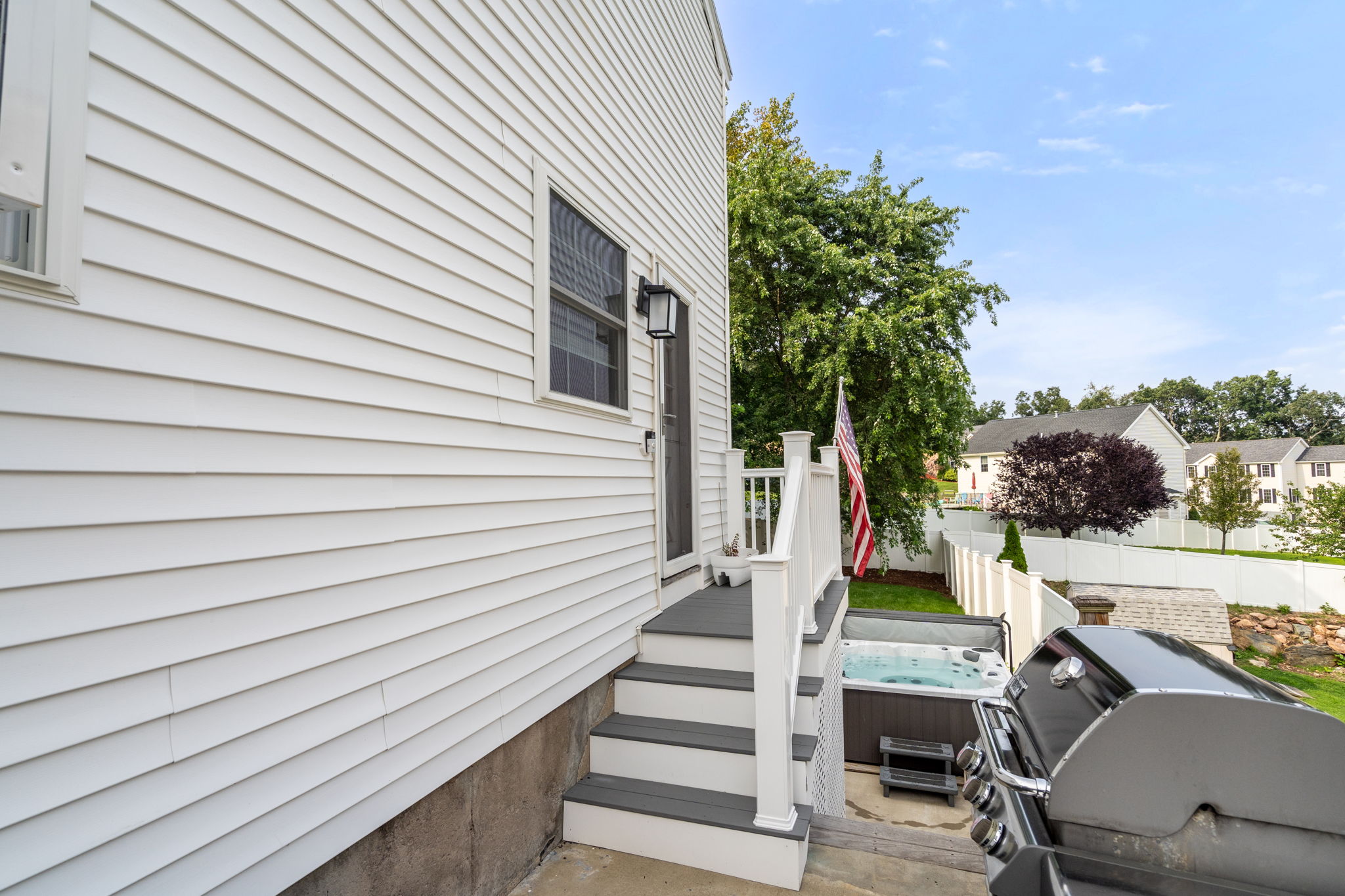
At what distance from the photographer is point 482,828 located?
229 cm

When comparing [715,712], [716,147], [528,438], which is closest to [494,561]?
[528,438]

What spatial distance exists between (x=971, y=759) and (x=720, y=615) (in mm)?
1818

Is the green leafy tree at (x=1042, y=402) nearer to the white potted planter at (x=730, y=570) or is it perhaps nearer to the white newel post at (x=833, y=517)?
the white newel post at (x=833, y=517)

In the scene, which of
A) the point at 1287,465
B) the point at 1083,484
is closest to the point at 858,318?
the point at 1083,484

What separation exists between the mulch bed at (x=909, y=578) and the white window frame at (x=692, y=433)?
10102 mm

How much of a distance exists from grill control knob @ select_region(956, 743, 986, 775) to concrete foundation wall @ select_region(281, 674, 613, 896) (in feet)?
5.51

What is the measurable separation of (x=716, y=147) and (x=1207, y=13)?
17.6m

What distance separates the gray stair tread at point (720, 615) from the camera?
3477mm

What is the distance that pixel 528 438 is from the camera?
266 cm

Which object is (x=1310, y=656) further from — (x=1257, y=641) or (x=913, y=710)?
(x=913, y=710)

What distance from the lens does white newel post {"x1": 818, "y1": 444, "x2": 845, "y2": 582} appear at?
16.2 ft

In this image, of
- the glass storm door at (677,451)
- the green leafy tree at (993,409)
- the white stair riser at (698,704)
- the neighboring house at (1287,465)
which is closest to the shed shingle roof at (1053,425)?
the neighboring house at (1287,465)

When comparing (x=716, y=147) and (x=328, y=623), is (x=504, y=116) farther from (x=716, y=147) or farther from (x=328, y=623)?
(x=716, y=147)

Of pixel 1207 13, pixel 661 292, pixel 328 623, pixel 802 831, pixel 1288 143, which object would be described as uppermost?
pixel 1288 143
